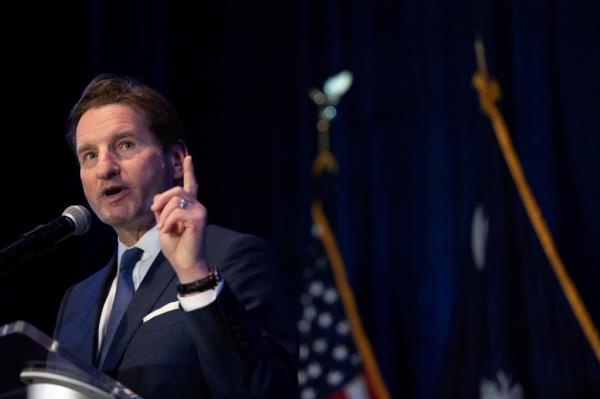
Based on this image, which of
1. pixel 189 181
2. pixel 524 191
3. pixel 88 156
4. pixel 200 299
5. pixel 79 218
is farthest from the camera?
pixel 524 191

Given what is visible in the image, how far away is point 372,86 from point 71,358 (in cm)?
378

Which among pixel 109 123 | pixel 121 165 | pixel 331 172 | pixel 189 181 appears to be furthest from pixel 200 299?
pixel 331 172

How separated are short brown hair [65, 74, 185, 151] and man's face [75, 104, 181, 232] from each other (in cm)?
2

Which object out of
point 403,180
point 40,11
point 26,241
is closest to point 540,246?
point 403,180

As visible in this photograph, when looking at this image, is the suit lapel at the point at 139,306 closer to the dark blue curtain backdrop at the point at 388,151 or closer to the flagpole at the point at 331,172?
the dark blue curtain backdrop at the point at 388,151

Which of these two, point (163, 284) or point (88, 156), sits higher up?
point (88, 156)

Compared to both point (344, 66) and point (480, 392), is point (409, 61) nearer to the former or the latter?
point (344, 66)

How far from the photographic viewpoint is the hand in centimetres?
Result: 151

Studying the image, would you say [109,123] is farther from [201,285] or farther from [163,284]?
[201,285]

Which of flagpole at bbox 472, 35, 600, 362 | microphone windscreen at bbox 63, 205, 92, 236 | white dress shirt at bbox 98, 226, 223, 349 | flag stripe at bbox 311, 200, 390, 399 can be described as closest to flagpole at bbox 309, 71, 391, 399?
flag stripe at bbox 311, 200, 390, 399

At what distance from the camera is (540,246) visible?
13.7 feet

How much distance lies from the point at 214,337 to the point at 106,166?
1.65 ft

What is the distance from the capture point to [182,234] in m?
1.52

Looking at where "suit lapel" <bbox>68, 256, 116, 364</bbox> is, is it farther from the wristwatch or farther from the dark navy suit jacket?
the wristwatch
